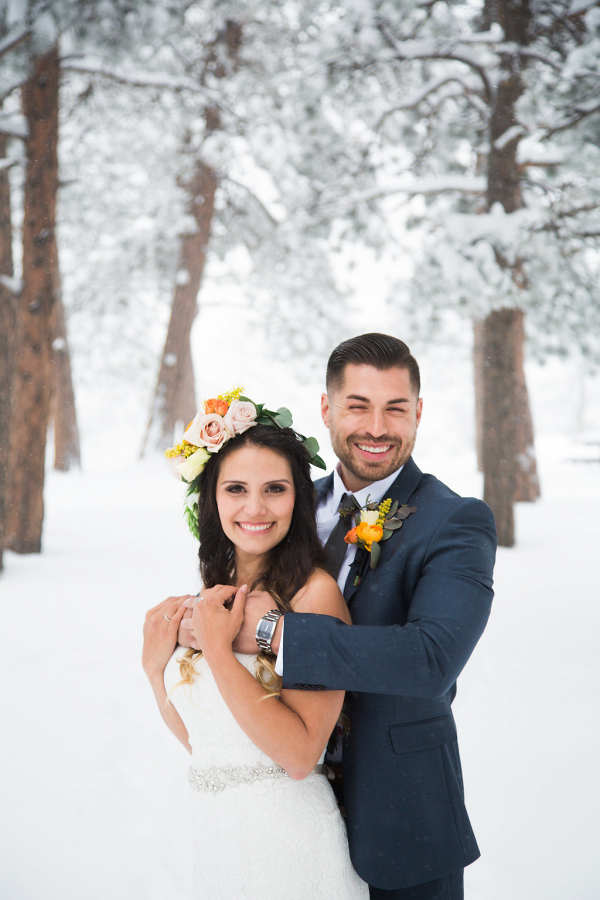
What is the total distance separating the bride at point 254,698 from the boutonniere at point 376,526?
0.11m

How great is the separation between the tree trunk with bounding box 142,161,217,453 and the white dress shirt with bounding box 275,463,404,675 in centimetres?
734

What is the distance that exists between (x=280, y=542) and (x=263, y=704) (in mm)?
422

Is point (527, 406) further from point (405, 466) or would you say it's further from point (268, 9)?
point (405, 466)

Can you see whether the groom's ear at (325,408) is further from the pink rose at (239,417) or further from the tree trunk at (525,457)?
the tree trunk at (525,457)

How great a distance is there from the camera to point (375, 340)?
1703 millimetres

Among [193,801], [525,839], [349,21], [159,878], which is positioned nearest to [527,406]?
[349,21]

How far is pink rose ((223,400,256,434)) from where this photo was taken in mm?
1570

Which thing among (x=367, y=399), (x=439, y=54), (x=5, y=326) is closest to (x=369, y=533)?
(x=367, y=399)

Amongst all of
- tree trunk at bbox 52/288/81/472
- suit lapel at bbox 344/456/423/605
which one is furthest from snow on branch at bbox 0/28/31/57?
tree trunk at bbox 52/288/81/472

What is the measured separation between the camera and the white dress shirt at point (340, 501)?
168 centimetres

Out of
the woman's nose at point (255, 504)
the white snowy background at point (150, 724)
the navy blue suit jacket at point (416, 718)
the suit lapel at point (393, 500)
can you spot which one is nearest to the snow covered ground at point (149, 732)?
the white snowy background at point (150, 724)

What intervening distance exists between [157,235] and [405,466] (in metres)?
8.96

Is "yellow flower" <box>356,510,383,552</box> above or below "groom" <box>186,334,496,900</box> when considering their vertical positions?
above

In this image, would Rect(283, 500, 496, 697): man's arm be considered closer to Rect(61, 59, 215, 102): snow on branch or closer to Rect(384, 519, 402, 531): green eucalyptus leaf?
Rect(384, 519, 402, 531): green eucalyptus leaf
